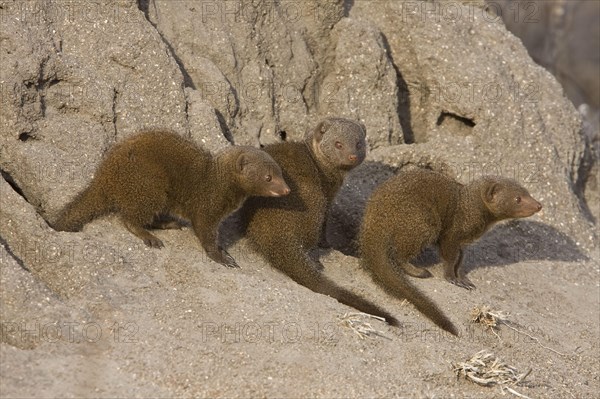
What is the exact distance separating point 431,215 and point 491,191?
1.50ft

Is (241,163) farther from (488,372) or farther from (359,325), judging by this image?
(488,372)

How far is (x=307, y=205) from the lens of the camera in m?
4.96

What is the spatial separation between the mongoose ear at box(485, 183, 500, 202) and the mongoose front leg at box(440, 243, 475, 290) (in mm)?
329

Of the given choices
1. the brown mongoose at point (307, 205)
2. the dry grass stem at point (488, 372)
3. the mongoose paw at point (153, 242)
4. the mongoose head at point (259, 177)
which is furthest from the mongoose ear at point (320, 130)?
the dry grass stem at point (488, 372)

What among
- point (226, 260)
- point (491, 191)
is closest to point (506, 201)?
point (491, 191)

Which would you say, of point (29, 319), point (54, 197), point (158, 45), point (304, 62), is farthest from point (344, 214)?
point (29, 319)

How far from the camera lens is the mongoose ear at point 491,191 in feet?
17.5

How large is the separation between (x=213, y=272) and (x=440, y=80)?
253cm

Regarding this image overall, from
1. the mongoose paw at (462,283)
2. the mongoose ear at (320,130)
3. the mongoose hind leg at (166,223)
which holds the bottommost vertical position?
the mongoose paw at (462,283)

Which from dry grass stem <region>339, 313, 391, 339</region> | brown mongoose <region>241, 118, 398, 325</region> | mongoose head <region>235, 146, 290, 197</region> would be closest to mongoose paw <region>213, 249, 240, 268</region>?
brown mongoose <region>241, 118, 398, 325</region>

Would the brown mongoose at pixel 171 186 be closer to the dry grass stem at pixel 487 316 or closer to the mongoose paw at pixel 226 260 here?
the mongoose paw at pixel 226 260

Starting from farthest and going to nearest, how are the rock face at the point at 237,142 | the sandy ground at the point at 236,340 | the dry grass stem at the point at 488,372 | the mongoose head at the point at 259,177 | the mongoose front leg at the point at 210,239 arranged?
the mongoose head at the point at 259,177 < the mongoose front leg at the point at 210,239 < the dry grass stem at the point at 488,372 < the rock face at the point at 237,142 < the sandy ground at the point at 236,340

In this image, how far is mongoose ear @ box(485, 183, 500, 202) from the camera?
17.5 feet

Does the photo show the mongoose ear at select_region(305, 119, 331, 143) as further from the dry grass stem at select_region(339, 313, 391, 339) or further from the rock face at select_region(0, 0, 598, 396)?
the dry grass stem at select_region(339, 313, 391, 339)
